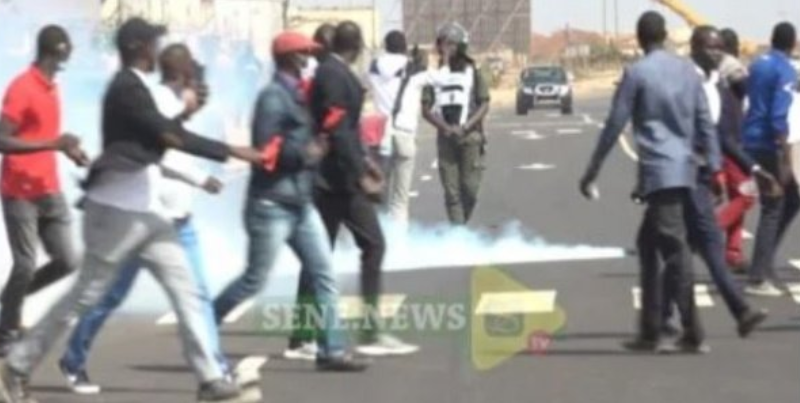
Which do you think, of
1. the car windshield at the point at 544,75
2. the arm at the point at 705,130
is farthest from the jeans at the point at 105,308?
the car windshield at the point at 544,75

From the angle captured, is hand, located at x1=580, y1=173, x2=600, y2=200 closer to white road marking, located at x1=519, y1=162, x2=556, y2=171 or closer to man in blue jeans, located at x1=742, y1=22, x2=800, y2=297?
man in blue jeans, located at x1=742, y1=22, x2=800, y2=297

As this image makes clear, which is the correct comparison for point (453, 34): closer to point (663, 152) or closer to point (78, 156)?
point (663, 152)

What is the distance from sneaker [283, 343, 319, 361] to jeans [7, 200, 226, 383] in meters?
1.99

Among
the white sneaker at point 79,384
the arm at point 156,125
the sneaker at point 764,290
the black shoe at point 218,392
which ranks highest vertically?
the arm at point 156,125

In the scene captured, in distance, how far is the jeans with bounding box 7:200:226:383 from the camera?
10.6 m

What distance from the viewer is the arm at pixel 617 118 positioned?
12.4m

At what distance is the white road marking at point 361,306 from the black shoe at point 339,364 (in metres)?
0.66

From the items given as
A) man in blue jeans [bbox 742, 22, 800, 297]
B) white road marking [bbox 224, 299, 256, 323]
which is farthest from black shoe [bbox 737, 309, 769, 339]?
white road marking [bbox 224, 299, 256, 323]

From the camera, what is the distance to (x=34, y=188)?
40.6ft

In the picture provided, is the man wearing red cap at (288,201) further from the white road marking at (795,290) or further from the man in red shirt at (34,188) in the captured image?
the white road marking at (795,290)

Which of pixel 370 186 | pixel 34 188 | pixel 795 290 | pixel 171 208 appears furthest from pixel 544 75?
pixel 171 208

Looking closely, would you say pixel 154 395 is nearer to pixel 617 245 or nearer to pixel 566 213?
pixel 617 245

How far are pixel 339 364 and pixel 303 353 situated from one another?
0.64m

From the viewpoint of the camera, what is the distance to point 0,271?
17.0m
